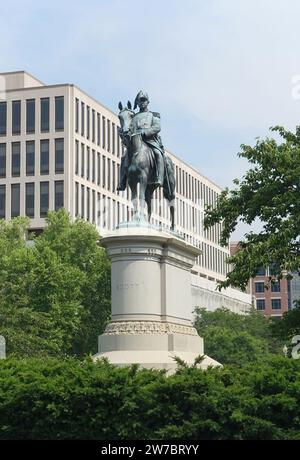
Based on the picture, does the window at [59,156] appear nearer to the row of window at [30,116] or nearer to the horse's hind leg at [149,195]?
the row of window at [30,116]

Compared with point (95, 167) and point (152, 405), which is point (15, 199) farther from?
point (152, 405)

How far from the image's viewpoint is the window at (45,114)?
98.4m

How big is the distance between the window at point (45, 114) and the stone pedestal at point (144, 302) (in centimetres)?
7552

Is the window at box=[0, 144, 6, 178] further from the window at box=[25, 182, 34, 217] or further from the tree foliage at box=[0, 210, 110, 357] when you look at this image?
the tree foliage at box=[0, 210, 110, 357]

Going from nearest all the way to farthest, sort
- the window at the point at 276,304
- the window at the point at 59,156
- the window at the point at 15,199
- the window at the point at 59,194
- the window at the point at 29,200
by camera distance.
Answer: the window at the point at 59,194 → the window at the point at 59,156 → the window at the point at 29,200 → the window at the point at 15,199 → the window at the point at 276,304

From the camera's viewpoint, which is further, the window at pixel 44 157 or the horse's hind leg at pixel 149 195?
the window at pixel 44 157

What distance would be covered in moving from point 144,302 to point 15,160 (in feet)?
254

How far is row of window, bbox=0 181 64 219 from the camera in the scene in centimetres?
9712

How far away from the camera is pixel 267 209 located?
30.5 m

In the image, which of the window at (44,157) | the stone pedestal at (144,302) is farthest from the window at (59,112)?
the stone pedestal at (144,302)

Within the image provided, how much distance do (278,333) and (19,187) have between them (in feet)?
232

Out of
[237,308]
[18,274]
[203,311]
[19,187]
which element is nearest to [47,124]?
[19,187]

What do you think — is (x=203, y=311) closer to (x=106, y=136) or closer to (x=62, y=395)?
(x=106, y=136)
